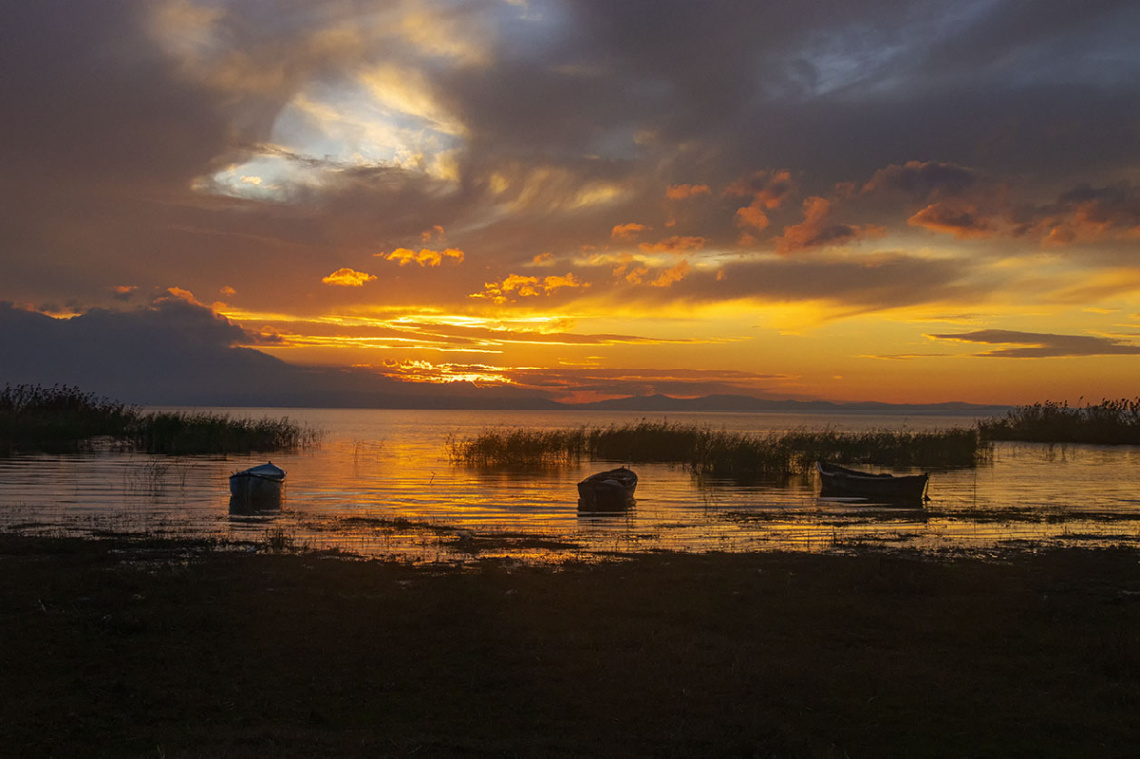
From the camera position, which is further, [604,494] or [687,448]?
[687,448]

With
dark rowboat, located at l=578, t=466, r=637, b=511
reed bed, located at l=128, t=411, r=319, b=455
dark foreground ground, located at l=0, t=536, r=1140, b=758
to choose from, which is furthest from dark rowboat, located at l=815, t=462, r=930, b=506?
reed bed, located at l=128, t=411, r=319, b=455

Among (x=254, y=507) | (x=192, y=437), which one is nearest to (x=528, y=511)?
(x=254, y=507)

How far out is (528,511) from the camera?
1125 inches

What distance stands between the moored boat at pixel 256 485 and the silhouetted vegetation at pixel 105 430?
29689mm

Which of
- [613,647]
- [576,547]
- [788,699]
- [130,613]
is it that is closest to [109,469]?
[576,547]

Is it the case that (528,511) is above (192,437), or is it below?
below

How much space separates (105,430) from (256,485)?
3924cm

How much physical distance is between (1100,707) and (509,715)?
6.09m

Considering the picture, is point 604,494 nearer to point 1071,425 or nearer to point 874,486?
point 874,486

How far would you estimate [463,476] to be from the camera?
44.9 meters

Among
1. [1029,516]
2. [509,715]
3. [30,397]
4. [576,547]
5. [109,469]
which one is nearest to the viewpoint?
[509,715]

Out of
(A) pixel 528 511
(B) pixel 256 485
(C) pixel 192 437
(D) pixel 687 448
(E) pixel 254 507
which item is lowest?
(A) pixel 528 511

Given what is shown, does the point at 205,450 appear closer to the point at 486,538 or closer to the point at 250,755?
the point at 486,538

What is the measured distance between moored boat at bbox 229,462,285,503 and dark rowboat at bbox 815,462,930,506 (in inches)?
891
